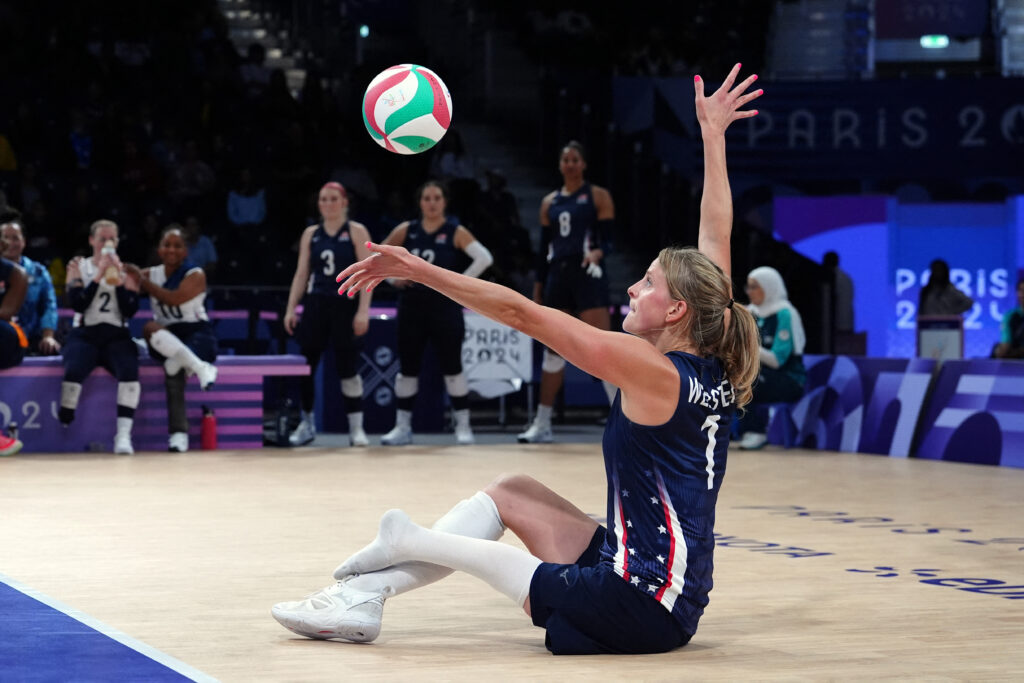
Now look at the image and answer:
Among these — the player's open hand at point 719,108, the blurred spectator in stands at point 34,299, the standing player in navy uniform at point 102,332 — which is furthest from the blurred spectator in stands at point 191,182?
the player's open hand at point 719,108

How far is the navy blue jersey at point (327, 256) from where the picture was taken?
459 inches

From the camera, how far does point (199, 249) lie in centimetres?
1535

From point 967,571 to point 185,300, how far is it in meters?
7.11

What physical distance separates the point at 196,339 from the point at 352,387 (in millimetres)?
1360

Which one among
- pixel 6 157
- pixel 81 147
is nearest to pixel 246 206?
pixel 81 147

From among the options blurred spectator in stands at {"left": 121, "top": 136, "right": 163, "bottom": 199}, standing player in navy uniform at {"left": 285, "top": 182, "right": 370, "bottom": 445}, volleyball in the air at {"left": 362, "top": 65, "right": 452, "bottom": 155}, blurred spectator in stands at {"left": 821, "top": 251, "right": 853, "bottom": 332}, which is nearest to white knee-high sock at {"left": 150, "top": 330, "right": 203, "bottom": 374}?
standing player in navy uniform at {"left": 285, "top": 182, "right": 370, "bottom": 445}

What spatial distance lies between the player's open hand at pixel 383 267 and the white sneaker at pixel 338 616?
36.7 inches

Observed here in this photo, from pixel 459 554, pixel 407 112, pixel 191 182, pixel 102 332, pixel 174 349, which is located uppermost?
pixel 191 182

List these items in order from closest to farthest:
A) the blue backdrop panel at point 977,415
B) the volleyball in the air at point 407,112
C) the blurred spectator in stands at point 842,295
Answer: the volleyball in the air at point 407,112 → the blue backdrop panel at point 977,415 → the blurred spectator in stands at point 842,295

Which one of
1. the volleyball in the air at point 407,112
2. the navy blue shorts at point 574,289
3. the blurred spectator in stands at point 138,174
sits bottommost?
the navy blue shorts at point 574,289

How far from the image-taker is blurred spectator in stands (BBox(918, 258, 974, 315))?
16391 mm

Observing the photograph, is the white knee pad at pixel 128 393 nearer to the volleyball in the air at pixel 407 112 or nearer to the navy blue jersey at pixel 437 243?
the navy blue jersey at pixel 437 243

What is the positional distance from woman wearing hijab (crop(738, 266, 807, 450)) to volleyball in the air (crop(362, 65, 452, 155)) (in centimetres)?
→ 590

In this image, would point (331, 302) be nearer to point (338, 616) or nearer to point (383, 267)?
point (338, 616)
